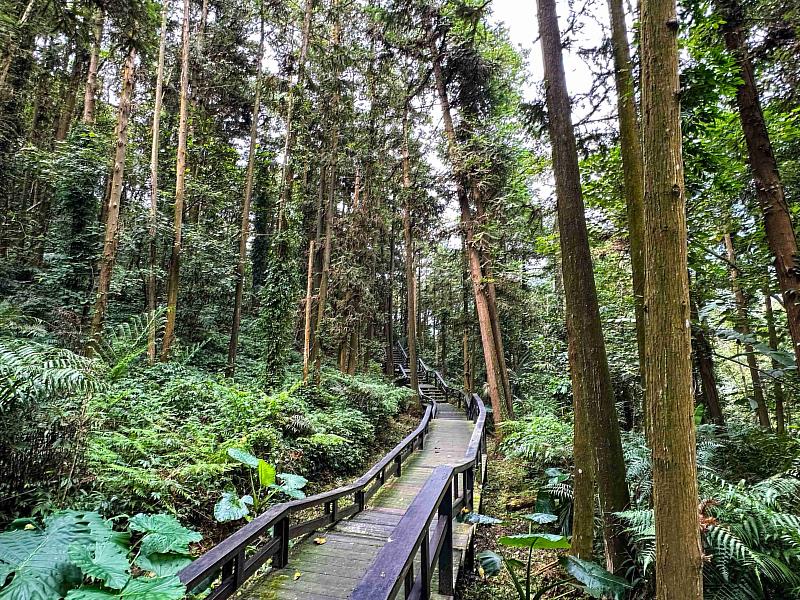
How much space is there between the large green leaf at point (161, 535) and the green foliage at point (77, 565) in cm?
3

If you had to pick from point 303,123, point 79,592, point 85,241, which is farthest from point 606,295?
point 85,241

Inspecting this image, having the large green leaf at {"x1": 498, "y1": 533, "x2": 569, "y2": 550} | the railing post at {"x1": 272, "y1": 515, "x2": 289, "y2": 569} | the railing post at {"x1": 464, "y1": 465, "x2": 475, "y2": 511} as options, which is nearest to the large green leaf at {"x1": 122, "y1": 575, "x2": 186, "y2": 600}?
the railing post at {"x1": 272, "y1": 515, "x2": 289, "y2": 569}

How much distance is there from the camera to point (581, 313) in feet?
13.2

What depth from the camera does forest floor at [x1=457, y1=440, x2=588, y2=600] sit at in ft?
13.4

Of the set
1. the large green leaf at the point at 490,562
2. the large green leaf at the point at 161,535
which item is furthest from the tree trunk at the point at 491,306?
the large green leaf at the point at 161,535

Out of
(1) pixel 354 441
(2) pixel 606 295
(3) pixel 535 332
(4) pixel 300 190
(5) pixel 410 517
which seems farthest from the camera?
(3) pixel 535 332

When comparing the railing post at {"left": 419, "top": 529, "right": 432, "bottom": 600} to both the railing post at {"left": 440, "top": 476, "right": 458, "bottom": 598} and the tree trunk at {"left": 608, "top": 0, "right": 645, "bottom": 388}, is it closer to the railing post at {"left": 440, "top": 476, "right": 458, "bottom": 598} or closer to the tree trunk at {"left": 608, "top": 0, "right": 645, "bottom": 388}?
the railing post at {"left": 440, "top": 476, "right": 458, "bottom": 598}

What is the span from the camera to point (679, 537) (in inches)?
84.5

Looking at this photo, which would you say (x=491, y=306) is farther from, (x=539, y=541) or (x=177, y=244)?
(x=539, y=541)

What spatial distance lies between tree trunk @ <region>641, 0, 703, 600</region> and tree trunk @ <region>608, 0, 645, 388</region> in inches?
80.3

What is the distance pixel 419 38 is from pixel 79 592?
13.8 m

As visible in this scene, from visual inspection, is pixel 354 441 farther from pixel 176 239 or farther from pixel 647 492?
pixel 176 239

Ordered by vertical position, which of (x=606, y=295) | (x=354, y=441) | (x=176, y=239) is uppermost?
(x=176, y=239)

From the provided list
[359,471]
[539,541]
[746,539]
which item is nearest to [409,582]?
[539,541]
